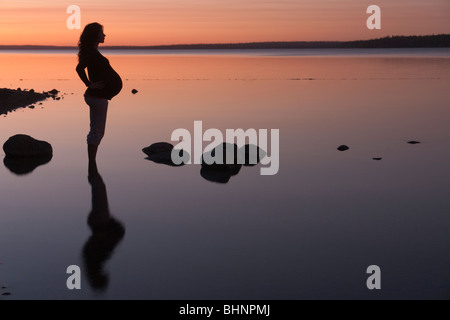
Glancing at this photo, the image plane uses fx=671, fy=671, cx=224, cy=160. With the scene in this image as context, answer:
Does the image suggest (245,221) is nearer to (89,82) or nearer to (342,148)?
(89,82)

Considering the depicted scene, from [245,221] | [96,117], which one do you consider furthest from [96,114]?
[245,221]

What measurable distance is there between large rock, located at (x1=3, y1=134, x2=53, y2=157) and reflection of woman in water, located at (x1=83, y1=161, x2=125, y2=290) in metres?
4.33

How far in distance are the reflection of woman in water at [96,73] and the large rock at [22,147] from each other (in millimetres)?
3391

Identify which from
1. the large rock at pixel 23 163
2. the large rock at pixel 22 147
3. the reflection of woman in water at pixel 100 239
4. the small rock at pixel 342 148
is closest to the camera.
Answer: the reflection of woman in water at pixel 100 239

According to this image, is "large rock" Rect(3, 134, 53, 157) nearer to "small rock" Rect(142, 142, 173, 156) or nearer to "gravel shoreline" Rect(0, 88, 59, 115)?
"small rock" Rect(142, 142, 173, 156)

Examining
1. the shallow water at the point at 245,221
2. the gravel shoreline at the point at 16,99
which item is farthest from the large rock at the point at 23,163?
the gravel shoreline at the point at 16,99

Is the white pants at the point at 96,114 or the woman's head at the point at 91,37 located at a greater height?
the woman's head at the point at 91,37

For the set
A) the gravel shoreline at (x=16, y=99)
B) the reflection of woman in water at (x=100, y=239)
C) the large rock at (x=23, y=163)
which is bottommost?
the reflection of woman in water at (x=100, y=239)

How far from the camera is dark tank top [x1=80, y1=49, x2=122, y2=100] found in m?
12.1

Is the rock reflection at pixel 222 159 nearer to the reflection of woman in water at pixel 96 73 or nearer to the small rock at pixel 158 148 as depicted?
the small rock at pixel 158 148

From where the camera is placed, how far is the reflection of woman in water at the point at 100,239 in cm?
714

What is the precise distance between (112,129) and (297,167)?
892 centimetres

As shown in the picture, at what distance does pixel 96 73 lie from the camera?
12242 mm
